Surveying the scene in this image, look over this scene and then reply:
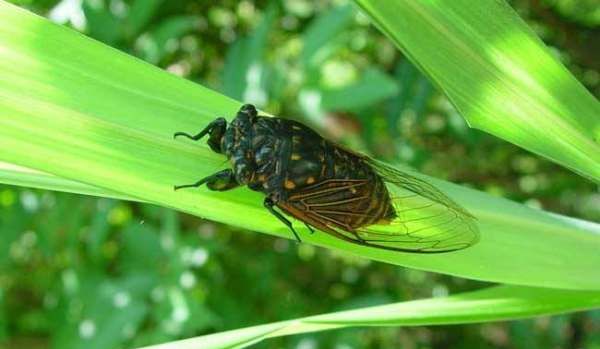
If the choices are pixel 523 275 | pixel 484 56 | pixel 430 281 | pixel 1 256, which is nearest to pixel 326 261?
pixel 430 281

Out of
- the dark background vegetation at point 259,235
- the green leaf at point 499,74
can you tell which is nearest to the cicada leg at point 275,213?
the green leaf at point 499,74

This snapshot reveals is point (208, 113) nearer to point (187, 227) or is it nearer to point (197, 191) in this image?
point (197, 191)

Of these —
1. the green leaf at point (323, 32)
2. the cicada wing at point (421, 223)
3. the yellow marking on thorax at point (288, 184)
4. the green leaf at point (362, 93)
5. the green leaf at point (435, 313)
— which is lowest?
the green leaf at point (435, 313)

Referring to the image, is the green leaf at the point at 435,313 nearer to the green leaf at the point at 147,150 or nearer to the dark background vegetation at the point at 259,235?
the green leaf at the point at 147,150

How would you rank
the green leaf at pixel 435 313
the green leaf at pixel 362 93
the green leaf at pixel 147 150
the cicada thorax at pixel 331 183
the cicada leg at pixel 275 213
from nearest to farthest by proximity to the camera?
the green leaf at pixel 147 150 < the green leaf at pixel 435 313 < the cicada leg at pixel 275 213 < the cicada thorax at pixel 331 183 < the green leaf at pixel 362 93

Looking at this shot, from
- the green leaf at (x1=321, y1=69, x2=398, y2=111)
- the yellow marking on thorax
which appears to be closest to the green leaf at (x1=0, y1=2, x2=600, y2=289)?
the yellow marking on thorax

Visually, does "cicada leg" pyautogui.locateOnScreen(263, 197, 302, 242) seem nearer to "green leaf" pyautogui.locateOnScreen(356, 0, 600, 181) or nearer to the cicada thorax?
the cicada thorax

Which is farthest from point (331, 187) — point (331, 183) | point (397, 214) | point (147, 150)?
point (147, 150)
